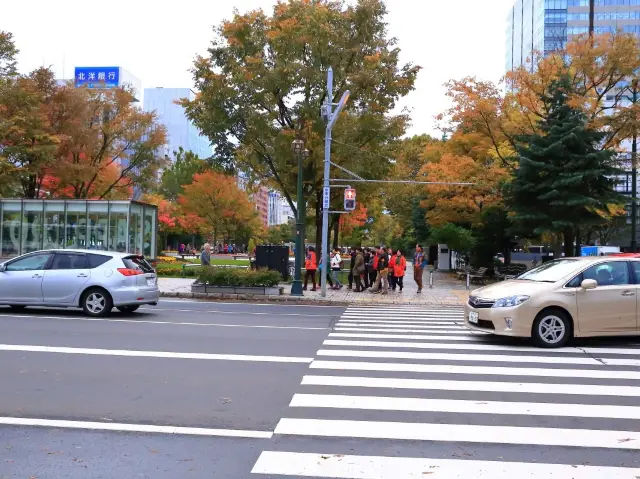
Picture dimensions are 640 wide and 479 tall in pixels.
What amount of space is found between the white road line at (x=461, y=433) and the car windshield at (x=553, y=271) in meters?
5.24

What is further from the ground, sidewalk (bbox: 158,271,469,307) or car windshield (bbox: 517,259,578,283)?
car windshield (bbox: 517,259,578,283)

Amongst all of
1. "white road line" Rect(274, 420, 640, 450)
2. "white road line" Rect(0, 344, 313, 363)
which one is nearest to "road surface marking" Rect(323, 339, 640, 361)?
"white road line" Rect(0, 344, 313, 363)

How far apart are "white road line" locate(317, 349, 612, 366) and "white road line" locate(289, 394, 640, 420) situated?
8.14 feet

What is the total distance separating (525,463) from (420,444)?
0.86 metres

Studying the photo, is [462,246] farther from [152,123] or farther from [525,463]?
[525,463]

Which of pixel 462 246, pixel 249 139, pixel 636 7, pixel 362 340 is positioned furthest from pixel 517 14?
pixel 362 340

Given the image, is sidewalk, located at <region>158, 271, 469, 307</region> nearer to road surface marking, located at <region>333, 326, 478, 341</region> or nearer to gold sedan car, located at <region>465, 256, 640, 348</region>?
road surface marking, located at <region>333, 326, 478, 341</region>

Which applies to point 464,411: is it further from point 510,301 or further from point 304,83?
point 304,83

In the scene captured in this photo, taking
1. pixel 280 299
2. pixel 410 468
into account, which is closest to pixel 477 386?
pixel 410 468

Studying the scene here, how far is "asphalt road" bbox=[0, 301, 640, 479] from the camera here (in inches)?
189

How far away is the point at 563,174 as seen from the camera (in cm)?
2489

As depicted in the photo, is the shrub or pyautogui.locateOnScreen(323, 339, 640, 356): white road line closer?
pyautogui.locateOnScreen(323, 339, 640, 356): white road line

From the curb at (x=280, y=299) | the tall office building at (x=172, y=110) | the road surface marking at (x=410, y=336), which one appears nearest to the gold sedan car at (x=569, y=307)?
the road surface marking at (x=410, y=336)

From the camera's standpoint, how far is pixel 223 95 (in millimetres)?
27922
